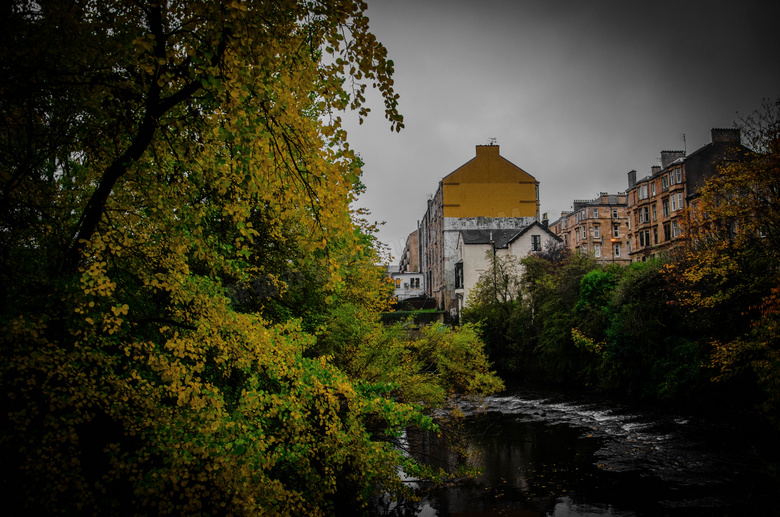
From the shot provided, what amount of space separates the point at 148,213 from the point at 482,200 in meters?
51.4

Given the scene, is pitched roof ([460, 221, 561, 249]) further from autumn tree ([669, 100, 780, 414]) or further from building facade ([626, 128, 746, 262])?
autumn tree ([669, 100, 780, 414])

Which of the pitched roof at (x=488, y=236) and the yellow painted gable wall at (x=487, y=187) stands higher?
the yellow painted gable wall at (x=487, y=187)

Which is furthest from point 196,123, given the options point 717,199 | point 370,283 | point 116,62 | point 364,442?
point 717,199

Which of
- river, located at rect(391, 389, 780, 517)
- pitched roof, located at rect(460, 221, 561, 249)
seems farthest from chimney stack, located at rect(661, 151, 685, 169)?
river, located at rect(391, 389, 780, 517)

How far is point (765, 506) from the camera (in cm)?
1027

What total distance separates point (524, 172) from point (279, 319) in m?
48.3

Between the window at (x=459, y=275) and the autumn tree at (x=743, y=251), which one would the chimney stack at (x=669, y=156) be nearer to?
the window at (x=459, y=275)

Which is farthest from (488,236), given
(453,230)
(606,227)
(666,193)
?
(606,227)

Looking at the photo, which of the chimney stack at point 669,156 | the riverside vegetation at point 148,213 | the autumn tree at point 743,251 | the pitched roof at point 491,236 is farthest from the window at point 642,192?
the riverside vegetation at point 148,213

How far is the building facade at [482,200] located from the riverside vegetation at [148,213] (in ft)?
159

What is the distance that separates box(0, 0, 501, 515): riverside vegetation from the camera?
13.6ft

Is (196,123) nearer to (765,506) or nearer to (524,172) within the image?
(765,506)

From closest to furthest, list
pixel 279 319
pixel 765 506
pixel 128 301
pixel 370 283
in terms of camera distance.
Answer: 1. pixel 128 301
2. pixel 765 506
3. pixel 279 319
4. pixel 370 283

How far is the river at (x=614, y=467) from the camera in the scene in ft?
39.5
